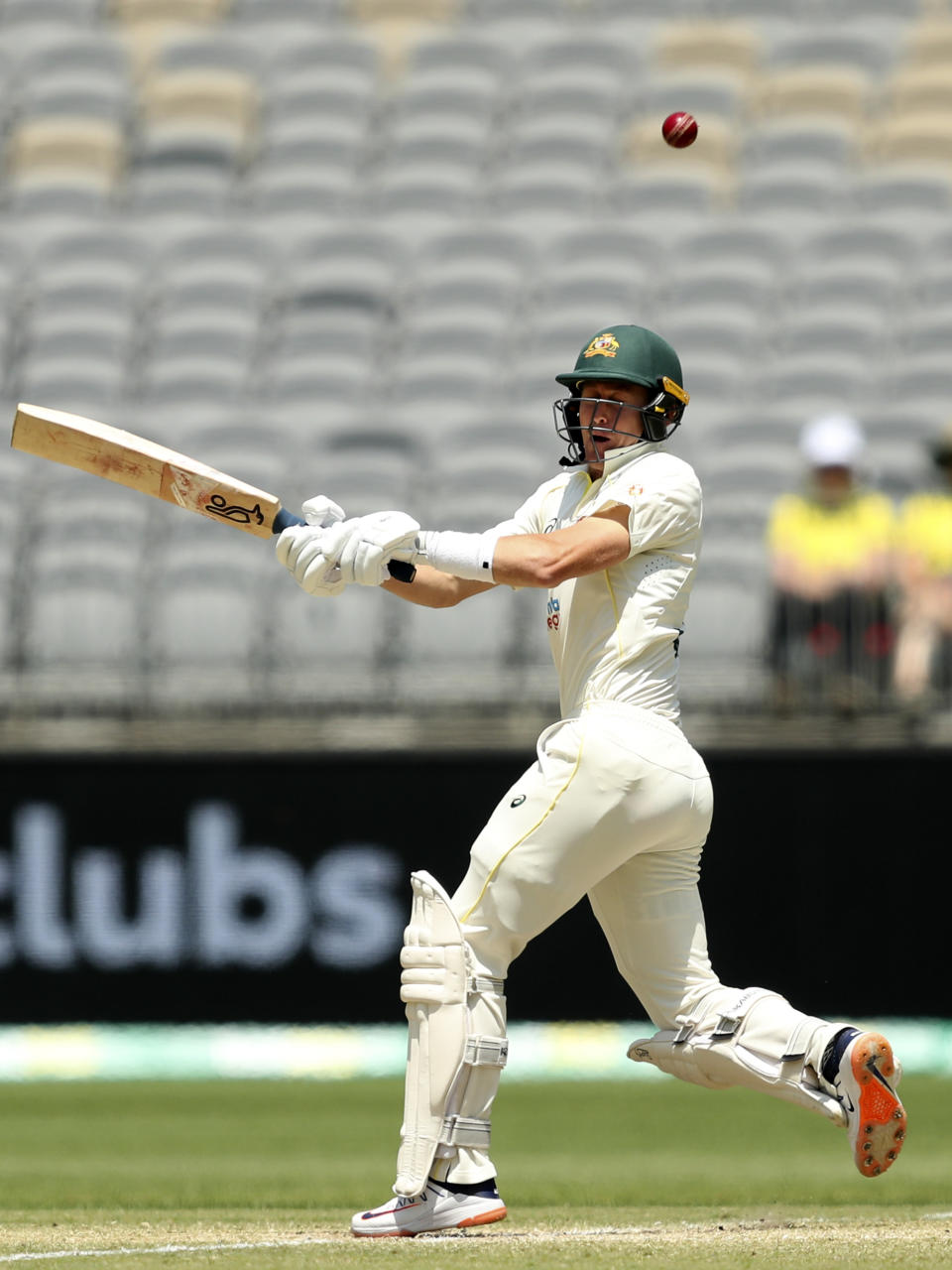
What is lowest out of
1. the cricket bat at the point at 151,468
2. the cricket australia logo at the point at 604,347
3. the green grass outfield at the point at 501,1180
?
the green grass outfield at the point at 501,1180

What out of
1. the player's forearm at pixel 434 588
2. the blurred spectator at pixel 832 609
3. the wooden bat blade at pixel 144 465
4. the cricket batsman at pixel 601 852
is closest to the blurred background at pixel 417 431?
the blurred spectator at pixel 832 609

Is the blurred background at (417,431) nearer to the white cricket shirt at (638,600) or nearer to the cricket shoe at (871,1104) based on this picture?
the white cricket shirt at (638,600)

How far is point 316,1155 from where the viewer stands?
5996 millimetres

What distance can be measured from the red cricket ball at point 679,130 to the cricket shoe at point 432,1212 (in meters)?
2.56

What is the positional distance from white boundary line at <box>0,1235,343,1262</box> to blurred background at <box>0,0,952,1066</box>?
162 inches

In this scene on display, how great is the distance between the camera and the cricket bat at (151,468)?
448 centimetres

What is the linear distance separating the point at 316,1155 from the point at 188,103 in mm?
9369

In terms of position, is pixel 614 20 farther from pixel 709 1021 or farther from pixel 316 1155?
pixel 709 1021

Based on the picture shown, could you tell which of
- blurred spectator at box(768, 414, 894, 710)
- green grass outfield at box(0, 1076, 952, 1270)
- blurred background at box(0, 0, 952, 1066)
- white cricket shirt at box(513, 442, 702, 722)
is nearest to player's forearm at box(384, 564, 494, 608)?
white cricket shirt at box(513, 442, 702, 722)

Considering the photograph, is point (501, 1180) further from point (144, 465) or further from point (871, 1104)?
point (144, 465)

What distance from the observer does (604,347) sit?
4438 millimetres

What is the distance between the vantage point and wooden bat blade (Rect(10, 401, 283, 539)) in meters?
4.50

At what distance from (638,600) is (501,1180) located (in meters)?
1.93

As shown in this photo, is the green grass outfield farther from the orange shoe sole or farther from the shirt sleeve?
the shirt sleeve
